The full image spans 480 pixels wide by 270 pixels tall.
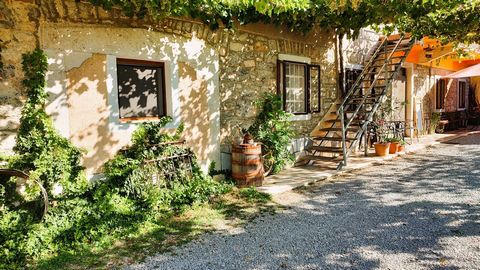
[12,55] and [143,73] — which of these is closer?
[12,55]

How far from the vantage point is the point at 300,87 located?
843 cm

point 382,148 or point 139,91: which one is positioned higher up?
point 139,91

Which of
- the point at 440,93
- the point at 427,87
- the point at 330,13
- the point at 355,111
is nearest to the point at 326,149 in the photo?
the point at 355,111

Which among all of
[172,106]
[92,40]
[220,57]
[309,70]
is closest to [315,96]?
[309,70]

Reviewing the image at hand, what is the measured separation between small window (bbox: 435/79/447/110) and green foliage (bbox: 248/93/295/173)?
9721 mm

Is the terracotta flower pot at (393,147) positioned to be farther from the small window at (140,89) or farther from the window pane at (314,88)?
the small window at (140,89)

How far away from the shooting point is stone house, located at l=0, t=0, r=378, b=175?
14.3 ft

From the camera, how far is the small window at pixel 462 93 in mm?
15656

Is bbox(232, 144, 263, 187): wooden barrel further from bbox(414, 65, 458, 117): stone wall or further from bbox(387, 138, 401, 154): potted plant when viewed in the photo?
bbox(414, 65, 458, 117): stone wall

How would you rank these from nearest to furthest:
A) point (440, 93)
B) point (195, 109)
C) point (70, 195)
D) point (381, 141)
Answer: point (70, 195), point (195, 109), point (381, 141), point (440, 93)

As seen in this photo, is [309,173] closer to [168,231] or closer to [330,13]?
[330,13]

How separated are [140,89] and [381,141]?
6762 millimetres

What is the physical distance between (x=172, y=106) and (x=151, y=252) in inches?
103

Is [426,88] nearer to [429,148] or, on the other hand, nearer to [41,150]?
[429,148]
